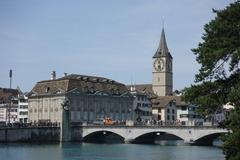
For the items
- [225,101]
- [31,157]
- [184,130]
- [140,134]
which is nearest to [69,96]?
[140,134]

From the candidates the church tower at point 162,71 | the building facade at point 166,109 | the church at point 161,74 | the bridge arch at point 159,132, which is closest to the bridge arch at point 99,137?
the bridge arch at point 159,132

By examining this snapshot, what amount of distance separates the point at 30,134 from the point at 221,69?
72336 mm

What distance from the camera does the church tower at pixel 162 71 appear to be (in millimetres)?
171488

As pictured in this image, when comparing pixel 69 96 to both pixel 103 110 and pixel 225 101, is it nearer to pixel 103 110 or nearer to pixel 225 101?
pixel 103 110

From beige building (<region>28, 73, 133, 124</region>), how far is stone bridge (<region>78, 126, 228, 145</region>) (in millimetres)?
15794

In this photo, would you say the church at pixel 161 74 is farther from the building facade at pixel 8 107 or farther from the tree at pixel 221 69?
the tree at pixel 221 69

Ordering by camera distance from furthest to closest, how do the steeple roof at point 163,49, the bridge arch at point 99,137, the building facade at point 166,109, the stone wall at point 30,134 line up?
the steeple roof at point 163,49, the building facade at point 166,109, the bridge arch at point 99,137, the stone wall at point 30,134

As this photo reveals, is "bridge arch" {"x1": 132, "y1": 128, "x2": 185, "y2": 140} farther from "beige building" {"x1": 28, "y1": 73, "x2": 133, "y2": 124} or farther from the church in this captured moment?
the church

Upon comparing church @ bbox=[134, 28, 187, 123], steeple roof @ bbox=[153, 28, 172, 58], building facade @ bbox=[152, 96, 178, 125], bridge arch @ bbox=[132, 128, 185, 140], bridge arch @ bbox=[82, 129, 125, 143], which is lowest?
bridge arch @ bbox=[82, 129, 125, 143]

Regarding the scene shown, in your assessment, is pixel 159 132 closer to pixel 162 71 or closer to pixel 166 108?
pixel 166 108

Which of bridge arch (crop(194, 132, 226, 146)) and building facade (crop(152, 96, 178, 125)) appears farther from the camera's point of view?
building facade (crop(152, 96, 178, 125))

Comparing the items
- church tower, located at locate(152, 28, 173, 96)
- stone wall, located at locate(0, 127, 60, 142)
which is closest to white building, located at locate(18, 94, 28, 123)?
church tower, located at locate(152, 28, 173, 96)

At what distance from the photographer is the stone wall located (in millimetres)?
94688

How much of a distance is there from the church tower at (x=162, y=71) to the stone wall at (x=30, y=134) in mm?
74262
